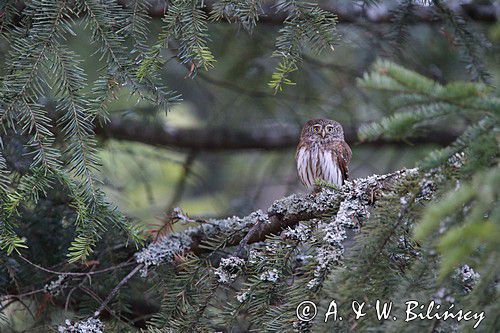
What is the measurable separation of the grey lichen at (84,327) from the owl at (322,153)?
1986 mm

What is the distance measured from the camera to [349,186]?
7.98ft

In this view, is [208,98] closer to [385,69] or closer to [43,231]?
[43,231]

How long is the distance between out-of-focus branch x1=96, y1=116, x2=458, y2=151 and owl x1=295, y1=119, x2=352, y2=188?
1.05ft

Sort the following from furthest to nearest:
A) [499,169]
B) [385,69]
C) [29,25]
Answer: [29,25] < [385,69] < [499,169]

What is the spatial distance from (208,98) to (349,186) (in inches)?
104

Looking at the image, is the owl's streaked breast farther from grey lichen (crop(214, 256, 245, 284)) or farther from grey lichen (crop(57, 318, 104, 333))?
grey lichen (crop(57, 318, 104, 333))

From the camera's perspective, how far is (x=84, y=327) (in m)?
2.38

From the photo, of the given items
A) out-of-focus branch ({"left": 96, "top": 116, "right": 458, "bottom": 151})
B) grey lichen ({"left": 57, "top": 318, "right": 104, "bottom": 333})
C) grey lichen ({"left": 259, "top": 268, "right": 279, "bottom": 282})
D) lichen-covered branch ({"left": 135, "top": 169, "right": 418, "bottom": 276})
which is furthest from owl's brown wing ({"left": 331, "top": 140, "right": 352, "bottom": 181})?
grey lichen ({"left": 57, "top": 318, "right": 104, "bottom": 333})

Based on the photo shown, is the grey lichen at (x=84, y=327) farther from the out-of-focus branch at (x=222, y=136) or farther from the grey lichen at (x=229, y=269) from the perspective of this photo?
the out-of-focus branch at (x=222, y=136)

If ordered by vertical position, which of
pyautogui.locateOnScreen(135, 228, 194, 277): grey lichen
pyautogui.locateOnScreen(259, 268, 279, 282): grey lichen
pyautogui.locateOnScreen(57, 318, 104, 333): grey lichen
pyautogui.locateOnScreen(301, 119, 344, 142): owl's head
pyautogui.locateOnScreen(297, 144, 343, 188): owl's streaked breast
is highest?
pyautogui.locateOnScreen(259, 268, 279, 282): grey lichen

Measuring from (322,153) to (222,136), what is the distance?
0.86 meters

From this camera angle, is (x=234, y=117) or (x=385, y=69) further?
(x=234, y=117)

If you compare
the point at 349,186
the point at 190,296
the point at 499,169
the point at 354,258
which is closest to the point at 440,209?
the point at 499,169

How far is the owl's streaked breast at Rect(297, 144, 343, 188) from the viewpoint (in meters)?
4.18
